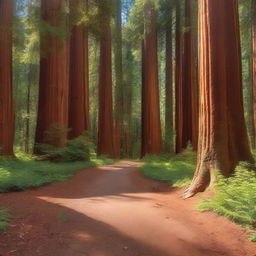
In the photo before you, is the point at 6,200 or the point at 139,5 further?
A: the point at 139,5

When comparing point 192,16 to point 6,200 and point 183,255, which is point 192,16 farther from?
point 183,255

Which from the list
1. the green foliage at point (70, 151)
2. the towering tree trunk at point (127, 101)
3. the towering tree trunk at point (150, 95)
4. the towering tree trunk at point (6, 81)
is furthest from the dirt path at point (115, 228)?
the towering tree trunk at point (127, 101)

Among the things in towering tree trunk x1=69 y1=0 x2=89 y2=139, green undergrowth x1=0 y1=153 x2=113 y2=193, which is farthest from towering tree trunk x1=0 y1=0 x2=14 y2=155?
towering tree trunk x1=69 y1=0 x2=89 y2=139

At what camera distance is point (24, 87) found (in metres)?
34.1

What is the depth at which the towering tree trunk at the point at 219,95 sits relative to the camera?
→ 25.8 ft

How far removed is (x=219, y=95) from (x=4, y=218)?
507 cm

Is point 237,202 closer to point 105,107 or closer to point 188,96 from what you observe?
point 188,96

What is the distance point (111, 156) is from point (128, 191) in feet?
40.4

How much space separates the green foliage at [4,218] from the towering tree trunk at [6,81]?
26.7ft

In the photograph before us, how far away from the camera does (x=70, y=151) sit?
14.5 metres

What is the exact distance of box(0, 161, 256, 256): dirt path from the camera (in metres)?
4.49

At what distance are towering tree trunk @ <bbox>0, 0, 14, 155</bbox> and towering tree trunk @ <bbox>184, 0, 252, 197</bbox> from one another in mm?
7965

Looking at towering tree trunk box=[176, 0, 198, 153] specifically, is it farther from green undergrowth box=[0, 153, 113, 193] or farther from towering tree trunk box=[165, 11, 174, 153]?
green undergrowth box=[0, 153, 113, 193]

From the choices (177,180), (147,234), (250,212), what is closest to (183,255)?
(147,234)
